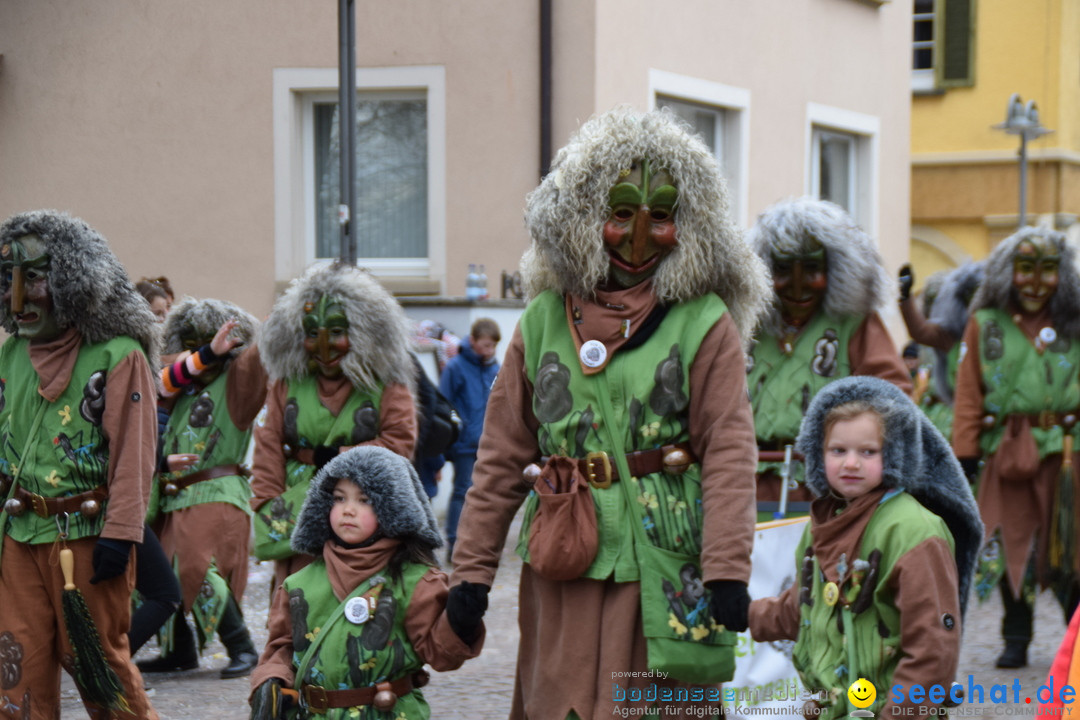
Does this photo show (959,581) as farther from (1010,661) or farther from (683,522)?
(1010,661)

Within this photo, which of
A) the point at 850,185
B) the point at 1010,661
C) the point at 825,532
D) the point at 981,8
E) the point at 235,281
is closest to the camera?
the point at 825,532

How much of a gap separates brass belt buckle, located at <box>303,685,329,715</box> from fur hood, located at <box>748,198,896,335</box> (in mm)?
2558

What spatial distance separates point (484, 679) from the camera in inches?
285

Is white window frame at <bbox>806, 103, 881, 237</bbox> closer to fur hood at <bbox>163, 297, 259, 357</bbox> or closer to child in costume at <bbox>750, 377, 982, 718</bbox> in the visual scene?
fur hood at <bbox>163, 297, 259, 357</bbox>

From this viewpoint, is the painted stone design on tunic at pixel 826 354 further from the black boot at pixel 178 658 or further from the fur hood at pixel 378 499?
the black boot at pixel 178 658

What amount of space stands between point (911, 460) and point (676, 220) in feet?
2.97

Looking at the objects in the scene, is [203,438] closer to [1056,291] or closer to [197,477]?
[197,477]

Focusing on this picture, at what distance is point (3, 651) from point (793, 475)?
9.73ft

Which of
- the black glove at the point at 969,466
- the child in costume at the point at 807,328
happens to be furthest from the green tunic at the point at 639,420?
the black glove at the point at 969,466

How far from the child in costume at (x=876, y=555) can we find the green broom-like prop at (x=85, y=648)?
2231 mm

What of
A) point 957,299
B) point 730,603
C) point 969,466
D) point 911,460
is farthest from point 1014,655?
point 730,603

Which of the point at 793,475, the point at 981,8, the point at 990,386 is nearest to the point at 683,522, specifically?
the point at 793,475

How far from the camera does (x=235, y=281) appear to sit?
13.5 m

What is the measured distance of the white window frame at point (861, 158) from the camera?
52.7 feet
